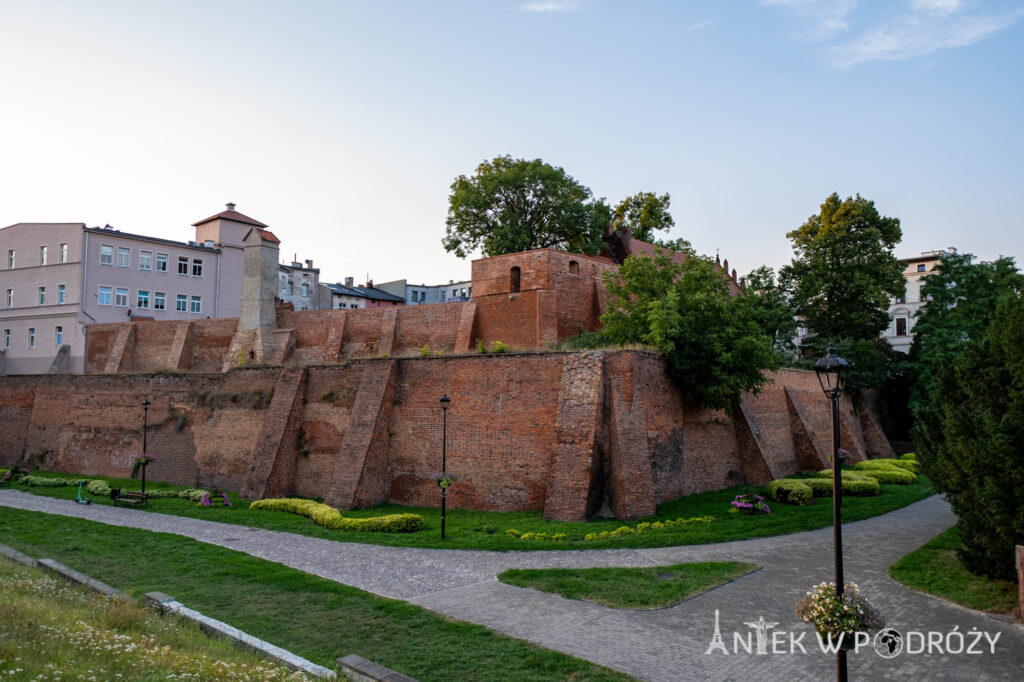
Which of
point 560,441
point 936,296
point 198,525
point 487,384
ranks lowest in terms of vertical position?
point 198,525

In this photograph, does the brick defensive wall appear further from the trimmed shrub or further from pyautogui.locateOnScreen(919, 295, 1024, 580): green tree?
pyautogui.locateOnScreen(919, 295, 1024, 580): green tree

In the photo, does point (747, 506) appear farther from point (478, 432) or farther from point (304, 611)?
point (304, 611)

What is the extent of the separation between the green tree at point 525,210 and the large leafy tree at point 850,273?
12.1 meters

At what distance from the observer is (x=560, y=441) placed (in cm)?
1864

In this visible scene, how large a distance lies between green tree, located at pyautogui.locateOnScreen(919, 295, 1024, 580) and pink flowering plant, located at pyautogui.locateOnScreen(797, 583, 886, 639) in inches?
206

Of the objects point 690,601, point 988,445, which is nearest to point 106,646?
point 690,601

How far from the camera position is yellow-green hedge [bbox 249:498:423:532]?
18.1 metres

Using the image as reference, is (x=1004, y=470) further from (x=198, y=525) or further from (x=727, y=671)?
(x=198, y=525)

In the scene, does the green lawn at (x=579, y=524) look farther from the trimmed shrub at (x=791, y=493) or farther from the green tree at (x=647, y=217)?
the green tree at (x=647, y=217)

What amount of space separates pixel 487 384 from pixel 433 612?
10266 millimetres

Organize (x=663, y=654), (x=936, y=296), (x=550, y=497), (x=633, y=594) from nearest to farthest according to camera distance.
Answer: (x=663, y=654) < (x=633, y=594) < (x=550, y=497) < (x=936, y=296)

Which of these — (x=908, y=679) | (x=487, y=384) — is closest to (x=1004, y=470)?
(x=908, y=679)

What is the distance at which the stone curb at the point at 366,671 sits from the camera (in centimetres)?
783

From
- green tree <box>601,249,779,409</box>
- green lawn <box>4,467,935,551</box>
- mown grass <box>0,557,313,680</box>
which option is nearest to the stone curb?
mown grass <box>0,557,313,680</box>
